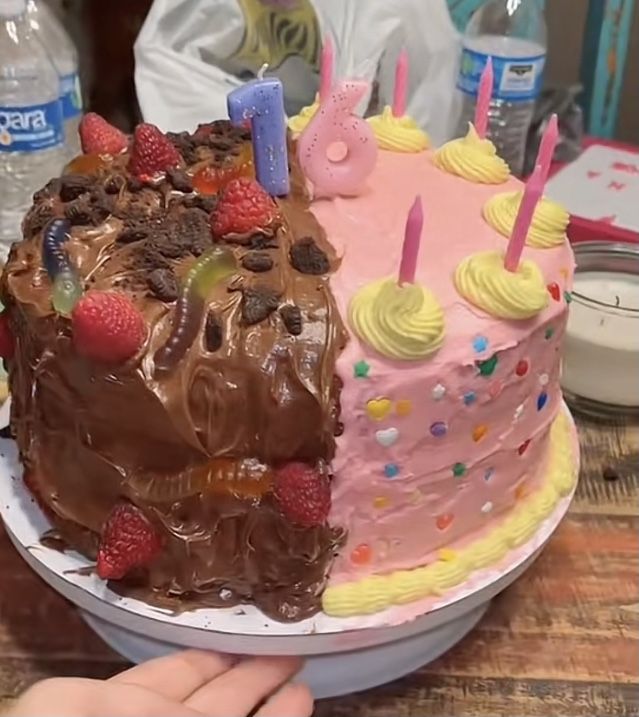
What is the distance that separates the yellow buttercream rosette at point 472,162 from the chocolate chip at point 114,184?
0.35 m

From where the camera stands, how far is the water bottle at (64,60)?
181cm

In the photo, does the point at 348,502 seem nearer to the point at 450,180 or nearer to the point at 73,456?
the point at 73,456

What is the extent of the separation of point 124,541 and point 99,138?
449mm

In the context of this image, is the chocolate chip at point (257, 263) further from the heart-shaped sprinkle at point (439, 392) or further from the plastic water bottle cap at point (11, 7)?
the plastic water bottle cap at point (11, 7)

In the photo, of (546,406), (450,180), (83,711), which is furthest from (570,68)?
(83,711)

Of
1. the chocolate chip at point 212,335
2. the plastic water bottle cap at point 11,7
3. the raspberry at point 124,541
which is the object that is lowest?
the raspberry at point 124,541

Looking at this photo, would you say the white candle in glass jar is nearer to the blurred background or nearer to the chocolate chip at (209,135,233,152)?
the chocolate chip at (209,135,233,152)

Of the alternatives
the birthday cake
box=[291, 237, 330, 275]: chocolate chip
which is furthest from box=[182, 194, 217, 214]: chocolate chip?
box=[291, 237, 330, 275]: chocolate chip

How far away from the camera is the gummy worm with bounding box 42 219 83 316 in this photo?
3.34 ft

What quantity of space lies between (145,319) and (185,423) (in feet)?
0.31

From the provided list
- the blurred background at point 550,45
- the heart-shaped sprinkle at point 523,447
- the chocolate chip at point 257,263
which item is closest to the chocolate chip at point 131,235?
the chocolate chip at point 257,263

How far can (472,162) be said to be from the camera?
1.28m

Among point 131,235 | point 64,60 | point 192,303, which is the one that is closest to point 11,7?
point 64,60

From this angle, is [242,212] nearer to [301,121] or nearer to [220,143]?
[220,143]
